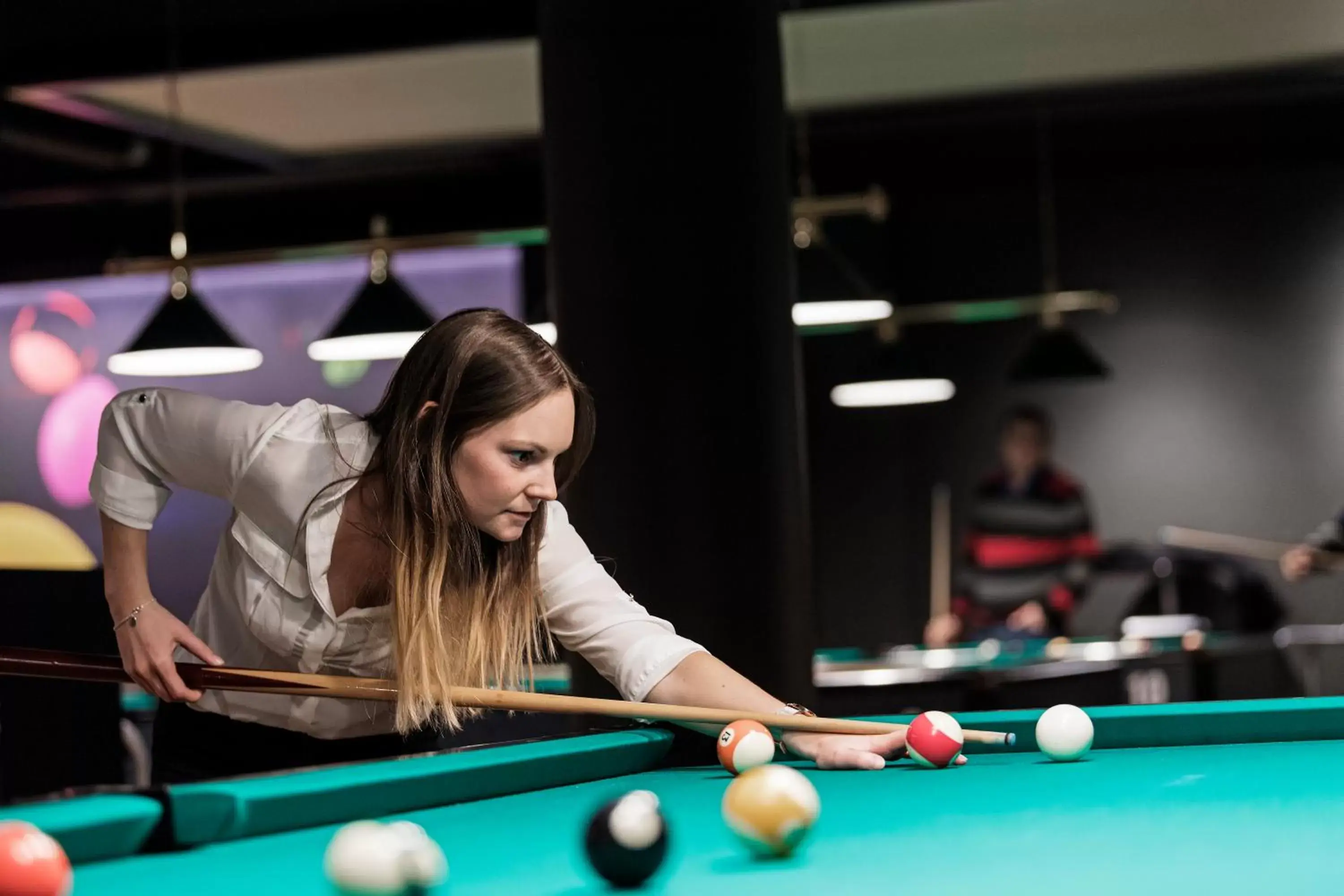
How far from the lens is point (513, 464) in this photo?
7.48ft

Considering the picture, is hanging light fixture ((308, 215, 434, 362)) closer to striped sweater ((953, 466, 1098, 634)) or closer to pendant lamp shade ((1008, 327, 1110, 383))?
pendant lamp shade ((1008, 327, 1110, 383))

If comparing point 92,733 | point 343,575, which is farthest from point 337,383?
point 343,575

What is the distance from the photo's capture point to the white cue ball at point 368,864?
129 cm

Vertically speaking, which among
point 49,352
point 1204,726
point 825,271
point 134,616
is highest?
point 49,352

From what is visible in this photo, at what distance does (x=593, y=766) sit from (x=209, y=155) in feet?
20.5

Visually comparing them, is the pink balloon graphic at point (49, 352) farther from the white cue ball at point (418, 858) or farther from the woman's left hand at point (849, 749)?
the white cue ball at point (418, 858)

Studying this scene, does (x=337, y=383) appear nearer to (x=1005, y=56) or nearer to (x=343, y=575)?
(x=1005, y=56)

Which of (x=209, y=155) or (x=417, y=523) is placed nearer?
(x=417, y=523)

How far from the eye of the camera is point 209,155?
7.75 metres

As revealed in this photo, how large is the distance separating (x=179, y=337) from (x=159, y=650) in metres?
2.78

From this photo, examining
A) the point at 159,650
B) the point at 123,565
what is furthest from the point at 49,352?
the point at 159,650

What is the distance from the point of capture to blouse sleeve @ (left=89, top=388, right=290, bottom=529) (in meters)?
2.42

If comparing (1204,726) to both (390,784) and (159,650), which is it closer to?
(390,784)

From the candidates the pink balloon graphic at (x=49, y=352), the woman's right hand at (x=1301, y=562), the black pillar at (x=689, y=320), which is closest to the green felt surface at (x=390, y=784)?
the black pillar at (x=689, y=320)
